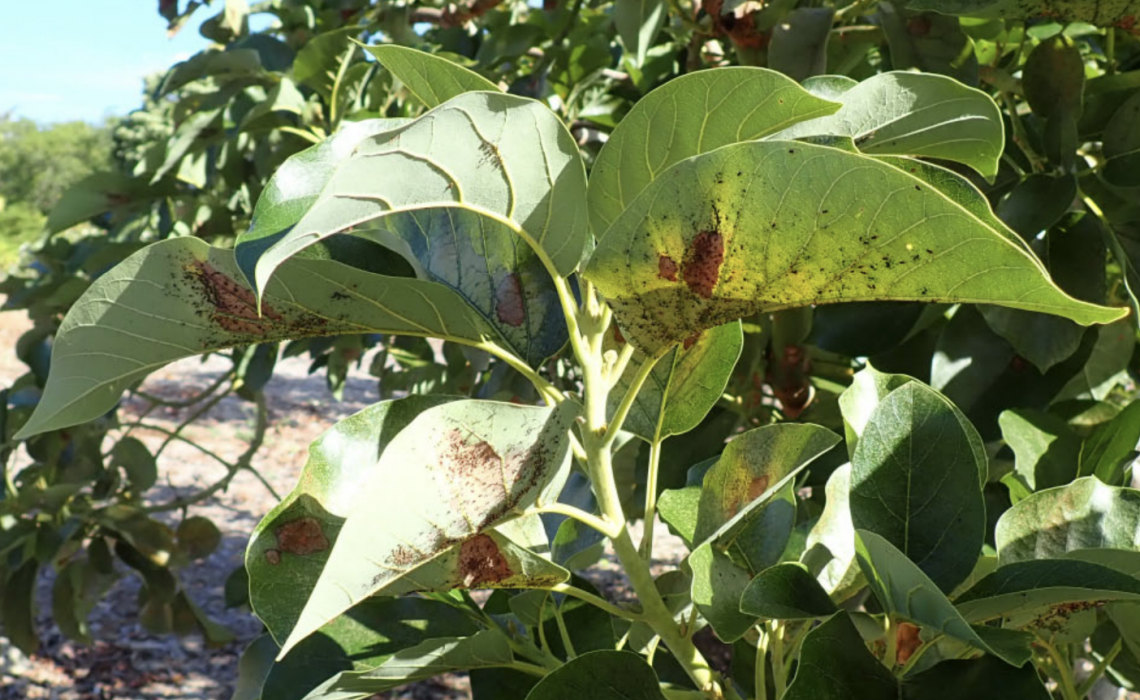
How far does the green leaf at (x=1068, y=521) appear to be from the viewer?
50 centimetres

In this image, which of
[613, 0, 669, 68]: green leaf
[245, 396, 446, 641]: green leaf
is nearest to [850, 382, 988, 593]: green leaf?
[245, 396, 446, 641]: green leaf

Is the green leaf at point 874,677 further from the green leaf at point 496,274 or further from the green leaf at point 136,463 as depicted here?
the green leaf at point 136,463

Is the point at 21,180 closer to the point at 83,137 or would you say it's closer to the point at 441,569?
the point at 83,137

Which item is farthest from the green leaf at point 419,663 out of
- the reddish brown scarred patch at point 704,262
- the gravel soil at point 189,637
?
the gravel soil at point 189,637

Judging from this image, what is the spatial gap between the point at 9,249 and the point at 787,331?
16.1 meters

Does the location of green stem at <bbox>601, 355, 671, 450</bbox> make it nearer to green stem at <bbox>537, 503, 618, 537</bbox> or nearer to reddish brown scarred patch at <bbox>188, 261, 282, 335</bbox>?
green stem at <bbox>537, 503, 618, 537</bbox>

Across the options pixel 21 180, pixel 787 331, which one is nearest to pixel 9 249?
pixel 21 180

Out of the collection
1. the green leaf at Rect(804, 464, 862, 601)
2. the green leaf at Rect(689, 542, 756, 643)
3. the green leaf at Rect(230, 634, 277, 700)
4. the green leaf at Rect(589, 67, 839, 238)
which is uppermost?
the green leaf at Rect(589, 67, 839, 238)

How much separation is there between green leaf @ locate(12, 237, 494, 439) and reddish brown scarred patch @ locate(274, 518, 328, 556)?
0.10m

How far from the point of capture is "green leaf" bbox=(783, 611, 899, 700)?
41cm

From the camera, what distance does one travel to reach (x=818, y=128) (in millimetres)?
480

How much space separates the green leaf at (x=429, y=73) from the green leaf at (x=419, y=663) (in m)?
0.26

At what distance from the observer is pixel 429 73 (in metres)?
0.46

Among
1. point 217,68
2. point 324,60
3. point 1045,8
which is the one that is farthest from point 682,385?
point 217,68
